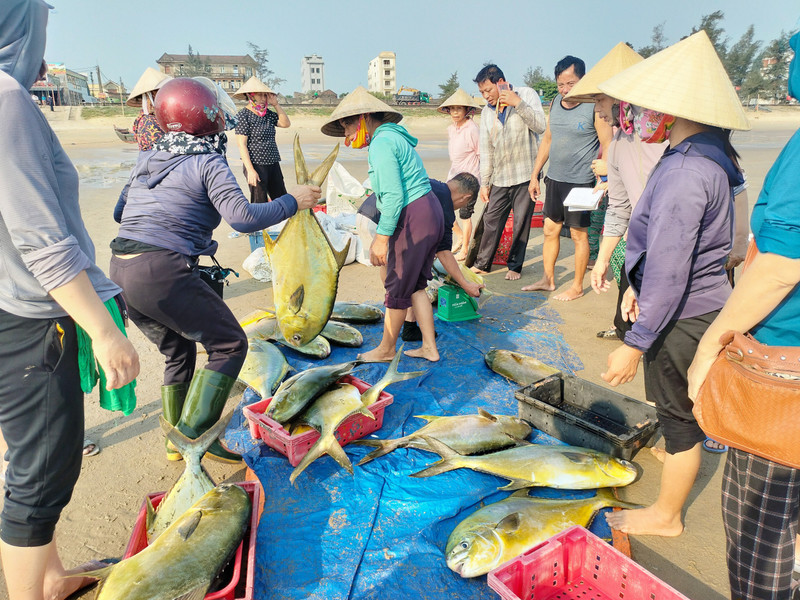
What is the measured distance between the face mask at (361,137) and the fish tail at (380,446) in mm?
2256

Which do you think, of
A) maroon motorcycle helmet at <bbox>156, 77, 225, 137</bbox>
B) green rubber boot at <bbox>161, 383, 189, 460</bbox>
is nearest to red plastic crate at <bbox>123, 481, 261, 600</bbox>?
green rubber boot at <bbox>161, 383, 189, 460</bbox>

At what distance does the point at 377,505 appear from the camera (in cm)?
279

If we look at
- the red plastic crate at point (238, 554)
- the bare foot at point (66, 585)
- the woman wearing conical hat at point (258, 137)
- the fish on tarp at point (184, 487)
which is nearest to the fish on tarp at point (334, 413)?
the red plastic crate at point (238, 554)

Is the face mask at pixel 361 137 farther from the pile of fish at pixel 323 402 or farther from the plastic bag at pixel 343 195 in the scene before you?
the plastic bag at pixel 343 195

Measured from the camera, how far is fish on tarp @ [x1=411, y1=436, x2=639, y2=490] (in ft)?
9.28

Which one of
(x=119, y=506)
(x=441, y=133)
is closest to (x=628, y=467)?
(x=119, y=506)

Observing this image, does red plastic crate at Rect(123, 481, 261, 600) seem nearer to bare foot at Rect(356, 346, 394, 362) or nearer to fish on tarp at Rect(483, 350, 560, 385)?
bare foot at Rect(356, 346, 394, 362)

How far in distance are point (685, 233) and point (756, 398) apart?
78cm

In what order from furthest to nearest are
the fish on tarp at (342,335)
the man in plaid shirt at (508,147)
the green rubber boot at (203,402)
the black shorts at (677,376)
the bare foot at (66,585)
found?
the man in plaid shirt at (508,147) < the fish on tarp at (342,335) < the green rubber boot at (203,402) < the black shorts at (677,376) < the bare foot at (66,585)

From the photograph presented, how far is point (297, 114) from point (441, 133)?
43.6 feet

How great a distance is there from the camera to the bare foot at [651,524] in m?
2.58

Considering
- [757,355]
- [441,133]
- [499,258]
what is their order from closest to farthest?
1. [757,355]
2. [499,258]
3. [441,133]

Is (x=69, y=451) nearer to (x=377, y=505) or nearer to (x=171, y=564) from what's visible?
(x=171, y=564)

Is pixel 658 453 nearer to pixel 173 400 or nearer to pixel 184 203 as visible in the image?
pixel 173 400
